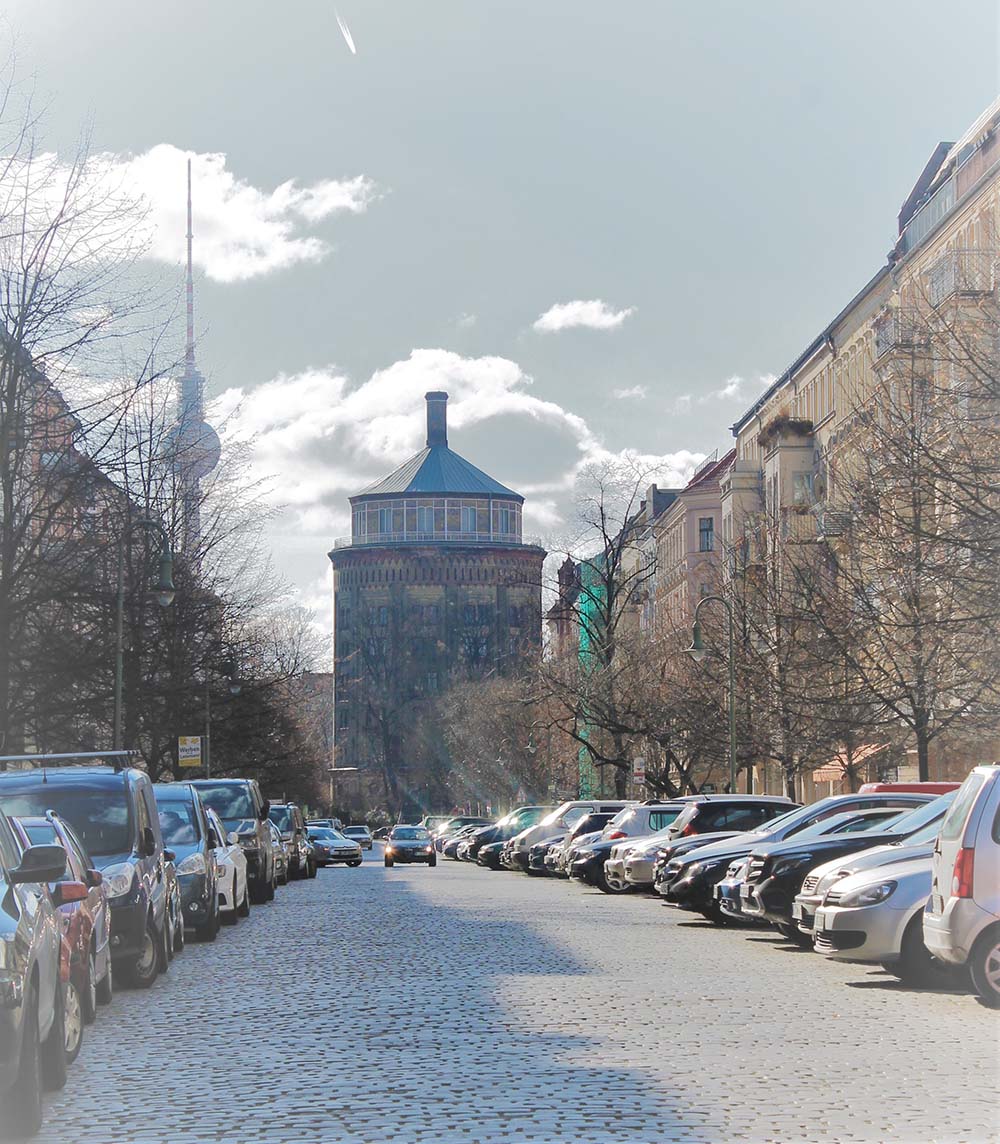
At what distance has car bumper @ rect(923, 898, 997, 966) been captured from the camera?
602 inches

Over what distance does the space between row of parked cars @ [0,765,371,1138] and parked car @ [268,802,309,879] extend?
12.9 m

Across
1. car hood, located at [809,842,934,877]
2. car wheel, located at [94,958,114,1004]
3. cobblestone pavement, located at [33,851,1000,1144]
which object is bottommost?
cobblestone pavement, located at [33,851,1000,1144]

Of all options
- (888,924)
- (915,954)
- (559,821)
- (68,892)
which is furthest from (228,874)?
(559,821)

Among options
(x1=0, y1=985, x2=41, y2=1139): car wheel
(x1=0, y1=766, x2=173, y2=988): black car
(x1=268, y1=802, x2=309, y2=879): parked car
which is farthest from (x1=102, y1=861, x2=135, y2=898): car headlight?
(x1=268, y1=802, x2=309, y2=879): parked car

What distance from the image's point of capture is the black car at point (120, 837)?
18.0 meters

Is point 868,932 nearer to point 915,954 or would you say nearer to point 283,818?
point 915,954

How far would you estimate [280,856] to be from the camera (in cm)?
4469

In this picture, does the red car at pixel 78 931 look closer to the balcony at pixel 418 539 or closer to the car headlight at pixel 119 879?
the car headlight at pixel 119 879

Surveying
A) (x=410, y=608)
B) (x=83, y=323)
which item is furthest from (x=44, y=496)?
(x=410, y=608)

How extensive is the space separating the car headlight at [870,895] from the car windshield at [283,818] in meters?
34.6

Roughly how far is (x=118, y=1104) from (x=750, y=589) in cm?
4734

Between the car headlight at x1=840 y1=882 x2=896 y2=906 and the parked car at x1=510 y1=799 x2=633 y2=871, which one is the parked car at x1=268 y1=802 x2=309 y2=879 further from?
the car headlight at x1=840 y1=882 x2=896 y2=906

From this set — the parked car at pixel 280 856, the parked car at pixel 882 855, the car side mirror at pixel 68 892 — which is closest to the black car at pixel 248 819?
the parked car at pixel 280 856

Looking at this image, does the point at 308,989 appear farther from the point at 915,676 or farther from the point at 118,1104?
the point at 915,676
